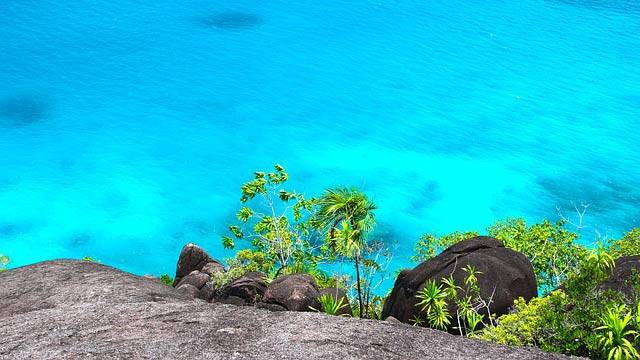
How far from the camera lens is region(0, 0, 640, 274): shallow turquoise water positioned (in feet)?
98.4

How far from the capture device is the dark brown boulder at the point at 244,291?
1969cm

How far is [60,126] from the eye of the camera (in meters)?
34.4

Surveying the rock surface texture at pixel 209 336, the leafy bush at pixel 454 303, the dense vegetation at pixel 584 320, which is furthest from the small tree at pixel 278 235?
the rock surface texture at pixel 209 336

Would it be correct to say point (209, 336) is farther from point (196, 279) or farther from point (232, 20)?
point (232, 20)

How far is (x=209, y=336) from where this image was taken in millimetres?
11508

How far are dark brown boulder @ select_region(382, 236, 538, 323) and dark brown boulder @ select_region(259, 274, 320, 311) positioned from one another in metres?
1.71

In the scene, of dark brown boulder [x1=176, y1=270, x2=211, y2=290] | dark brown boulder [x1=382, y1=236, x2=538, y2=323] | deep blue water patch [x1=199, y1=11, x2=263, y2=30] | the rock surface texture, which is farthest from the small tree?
deep blue water patch [x1=199, y1=11, x2=263, y2=30]

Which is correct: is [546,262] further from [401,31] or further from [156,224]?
[401,31]

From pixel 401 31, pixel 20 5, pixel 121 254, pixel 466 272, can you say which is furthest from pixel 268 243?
pixel 20 5

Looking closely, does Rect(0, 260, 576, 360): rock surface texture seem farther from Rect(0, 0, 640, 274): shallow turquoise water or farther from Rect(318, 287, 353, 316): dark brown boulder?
Rect(0, 0, 640, 274): shallow turquoise water

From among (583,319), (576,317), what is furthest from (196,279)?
(583,319)

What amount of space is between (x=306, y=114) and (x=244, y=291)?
52.5 feet

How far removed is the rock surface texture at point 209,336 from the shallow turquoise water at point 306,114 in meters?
15.9

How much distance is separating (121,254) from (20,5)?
18231 millimetres
